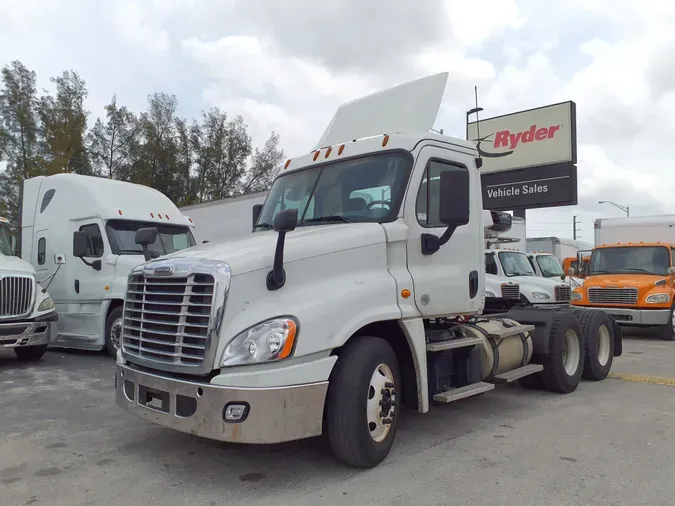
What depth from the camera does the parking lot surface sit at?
146 inches

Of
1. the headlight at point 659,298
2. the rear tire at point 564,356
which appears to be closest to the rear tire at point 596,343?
the rear tire at point 564,356

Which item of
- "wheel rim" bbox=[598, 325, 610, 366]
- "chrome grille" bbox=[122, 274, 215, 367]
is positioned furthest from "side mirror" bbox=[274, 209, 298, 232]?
"wheel rim" bbox=[598, 325, 610, 366]

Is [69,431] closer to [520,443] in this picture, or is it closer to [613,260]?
[520,443]

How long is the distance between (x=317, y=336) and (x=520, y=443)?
2.30 meters

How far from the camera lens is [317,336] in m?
3.75

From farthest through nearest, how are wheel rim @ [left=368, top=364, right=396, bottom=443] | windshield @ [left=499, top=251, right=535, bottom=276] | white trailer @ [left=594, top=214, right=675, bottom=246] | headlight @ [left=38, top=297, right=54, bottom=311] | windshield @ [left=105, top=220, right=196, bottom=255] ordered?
white trailer @ [left=594, top=214, right=675, bottom=246] → windshield @ [left=499, top=251, right=535, bottom=276] → windshield @ [left=105, top=220, right=196, bottom=255] → headlight @ [left=38, top=297, right=54, bottom=311] → wheel rim @ [left=368, top=364, right=396, bottom=443]

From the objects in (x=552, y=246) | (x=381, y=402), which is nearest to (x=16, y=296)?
(x=381, y=402)

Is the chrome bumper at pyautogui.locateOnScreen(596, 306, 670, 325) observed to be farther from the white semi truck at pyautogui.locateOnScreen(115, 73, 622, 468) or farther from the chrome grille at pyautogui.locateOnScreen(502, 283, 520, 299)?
the white semi truck at pyautogui.locateOnScreen(115, 73, 622, 468)

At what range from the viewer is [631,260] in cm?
1381

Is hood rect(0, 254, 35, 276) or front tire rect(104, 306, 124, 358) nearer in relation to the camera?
hood rect(0, 254, 35, 276)

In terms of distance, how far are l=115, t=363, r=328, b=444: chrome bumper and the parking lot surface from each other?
0.43 meters

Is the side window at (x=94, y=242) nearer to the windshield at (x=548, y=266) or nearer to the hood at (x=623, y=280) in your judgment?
the hood at (x=623, y=280)

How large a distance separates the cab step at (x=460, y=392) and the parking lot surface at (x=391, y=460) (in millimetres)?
417

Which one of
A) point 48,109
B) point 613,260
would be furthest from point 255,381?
point 48,109
